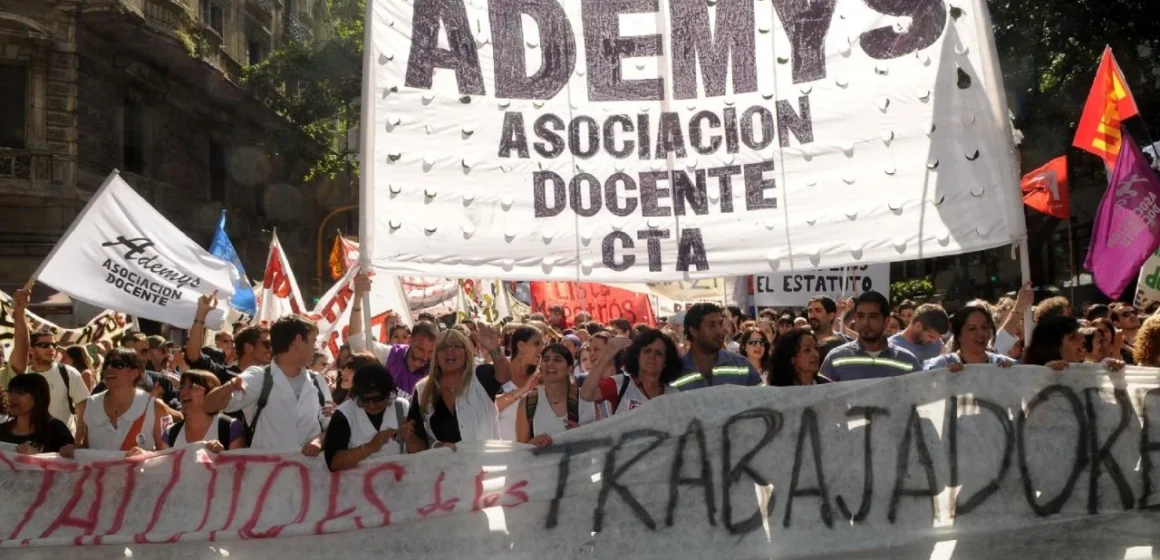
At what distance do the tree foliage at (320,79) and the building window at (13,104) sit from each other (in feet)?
32.0

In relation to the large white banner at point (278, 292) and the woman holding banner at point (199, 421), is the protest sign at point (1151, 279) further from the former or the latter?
the large white banner at point (278, 292)

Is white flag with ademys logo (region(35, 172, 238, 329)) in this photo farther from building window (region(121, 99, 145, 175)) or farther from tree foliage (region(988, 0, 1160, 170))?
building window (region(121, 99, 145, 175))

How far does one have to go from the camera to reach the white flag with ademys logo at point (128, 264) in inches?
352

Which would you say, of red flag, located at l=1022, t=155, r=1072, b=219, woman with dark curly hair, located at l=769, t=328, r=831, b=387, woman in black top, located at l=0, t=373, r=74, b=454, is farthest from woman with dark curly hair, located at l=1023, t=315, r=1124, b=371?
woman in black top, located at l=0, t=373, r=74, b=454

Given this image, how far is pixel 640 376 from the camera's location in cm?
652

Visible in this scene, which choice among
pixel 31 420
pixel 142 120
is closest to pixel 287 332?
pixel 31 420

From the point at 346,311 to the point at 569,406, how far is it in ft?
20.9

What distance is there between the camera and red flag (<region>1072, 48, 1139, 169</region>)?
837cm

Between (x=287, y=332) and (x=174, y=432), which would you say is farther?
(x=174, y=432)

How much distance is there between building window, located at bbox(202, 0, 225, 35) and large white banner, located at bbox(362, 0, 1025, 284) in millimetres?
27681

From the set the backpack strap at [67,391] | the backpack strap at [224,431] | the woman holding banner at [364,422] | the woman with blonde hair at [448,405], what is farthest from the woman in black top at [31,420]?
the backpack strap at [67,391]

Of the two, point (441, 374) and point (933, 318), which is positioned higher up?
point (933, 318)

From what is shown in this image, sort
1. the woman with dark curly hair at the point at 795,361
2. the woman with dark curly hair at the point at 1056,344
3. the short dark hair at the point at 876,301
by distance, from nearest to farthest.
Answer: the woman with dark curly hair at the point at 1056,344
the woman with dark curly hair at the point at 795,361
the short dark hair at the point at 876,301

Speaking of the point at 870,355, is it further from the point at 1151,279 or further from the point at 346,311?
the point at 346,311
